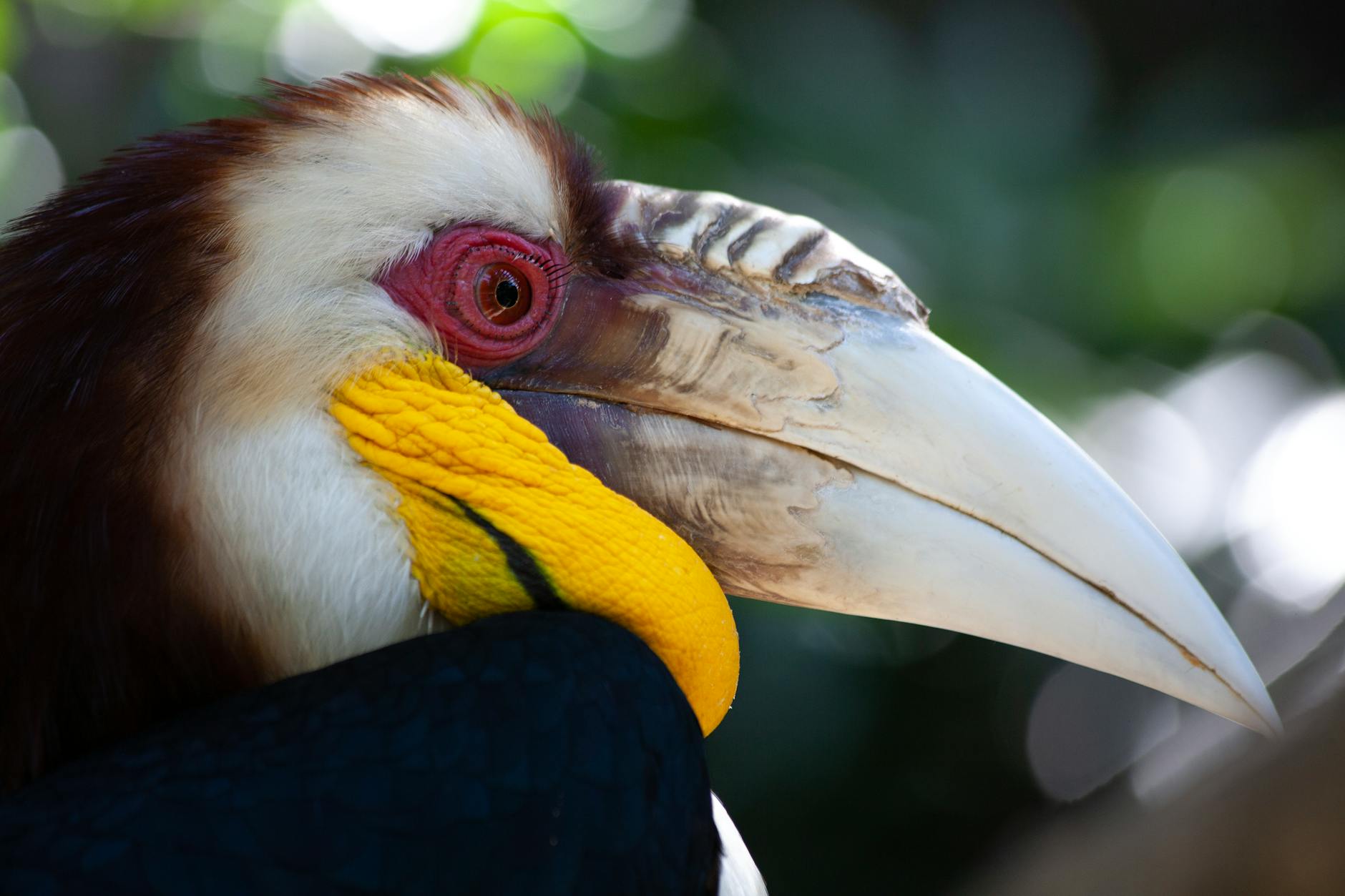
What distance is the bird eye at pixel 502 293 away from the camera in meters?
1.31

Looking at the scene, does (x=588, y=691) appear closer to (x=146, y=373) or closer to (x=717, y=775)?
(x=146, y=373)

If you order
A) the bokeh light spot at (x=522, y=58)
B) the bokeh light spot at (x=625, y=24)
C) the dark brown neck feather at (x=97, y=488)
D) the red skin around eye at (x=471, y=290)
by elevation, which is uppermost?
the bokeh light spot at (x=625, y=24)

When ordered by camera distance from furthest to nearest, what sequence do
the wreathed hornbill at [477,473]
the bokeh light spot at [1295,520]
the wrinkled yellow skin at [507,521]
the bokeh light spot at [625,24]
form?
the bokeh light spot at [625,24], the bokeh light spot at [1295,520], the wrinkled yellow skin at [507,521], the wreathed hornbill at [477,473]

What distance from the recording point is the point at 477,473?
1.26 m

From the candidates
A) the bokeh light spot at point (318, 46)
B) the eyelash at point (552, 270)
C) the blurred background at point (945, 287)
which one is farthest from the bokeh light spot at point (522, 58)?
the eyelash at point (552, 270)

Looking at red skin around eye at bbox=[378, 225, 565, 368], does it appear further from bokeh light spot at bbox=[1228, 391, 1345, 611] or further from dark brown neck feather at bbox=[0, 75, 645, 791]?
bokeh light spot at bbox=[1228, 391, 1345, 611]

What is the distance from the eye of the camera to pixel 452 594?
127 centimetres

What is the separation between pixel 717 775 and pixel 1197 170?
2.10 meters

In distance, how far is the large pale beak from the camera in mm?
1271

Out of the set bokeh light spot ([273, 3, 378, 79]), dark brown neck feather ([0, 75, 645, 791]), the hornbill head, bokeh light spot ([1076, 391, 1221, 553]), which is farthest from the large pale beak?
bokeh light spot ([273, 3, 378, 79])

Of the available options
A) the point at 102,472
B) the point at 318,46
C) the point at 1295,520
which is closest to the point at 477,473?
the point at 102,472

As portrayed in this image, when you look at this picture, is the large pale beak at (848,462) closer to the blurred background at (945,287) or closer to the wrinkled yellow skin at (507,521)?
the wrinkled yellow skin at (507,521)

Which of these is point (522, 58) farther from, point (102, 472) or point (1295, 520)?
point (1295, 520)

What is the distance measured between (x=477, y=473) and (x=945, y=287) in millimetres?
1885
